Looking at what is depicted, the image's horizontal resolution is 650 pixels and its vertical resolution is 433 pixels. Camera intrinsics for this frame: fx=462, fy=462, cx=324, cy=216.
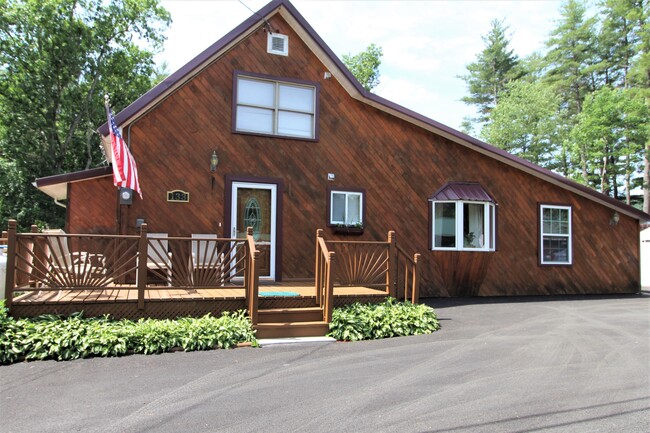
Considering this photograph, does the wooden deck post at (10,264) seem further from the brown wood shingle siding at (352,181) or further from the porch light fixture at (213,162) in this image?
the porch light fixture at (213,162)

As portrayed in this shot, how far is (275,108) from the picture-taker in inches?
394

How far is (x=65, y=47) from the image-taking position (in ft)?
68.7

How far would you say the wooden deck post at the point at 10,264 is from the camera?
6.03 metres

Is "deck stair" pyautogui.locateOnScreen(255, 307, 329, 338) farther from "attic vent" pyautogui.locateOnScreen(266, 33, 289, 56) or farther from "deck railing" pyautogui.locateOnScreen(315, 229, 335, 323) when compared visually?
"attic vent" pyautogui.locateOnScreen(266, 33, 289, 56)

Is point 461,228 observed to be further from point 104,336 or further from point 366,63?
point 366,63

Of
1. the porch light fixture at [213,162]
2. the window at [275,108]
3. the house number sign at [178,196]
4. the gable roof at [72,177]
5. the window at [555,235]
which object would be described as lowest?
the window at [555,235]

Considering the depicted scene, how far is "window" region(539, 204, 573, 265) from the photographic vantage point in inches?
484

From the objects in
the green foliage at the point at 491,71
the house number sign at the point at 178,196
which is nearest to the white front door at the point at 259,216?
the house number sign at the point at 178,196

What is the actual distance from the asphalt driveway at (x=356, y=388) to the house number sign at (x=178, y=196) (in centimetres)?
381

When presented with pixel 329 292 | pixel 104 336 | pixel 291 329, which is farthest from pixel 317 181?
pixel 104 336

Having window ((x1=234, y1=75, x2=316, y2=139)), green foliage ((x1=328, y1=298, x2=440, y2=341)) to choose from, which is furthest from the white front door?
green foliage ((x1=328, y1=298, x2=440, y2=341))

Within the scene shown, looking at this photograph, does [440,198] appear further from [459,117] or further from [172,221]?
[459,117]

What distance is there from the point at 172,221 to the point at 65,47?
659 inches

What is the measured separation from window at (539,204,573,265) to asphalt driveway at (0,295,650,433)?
5228 mm
